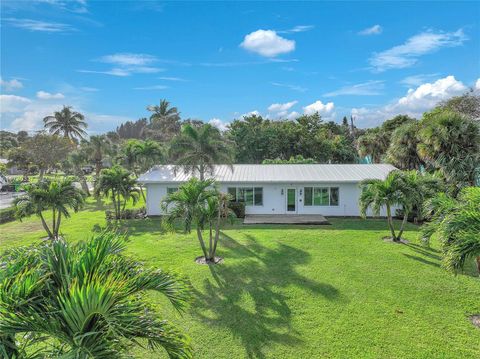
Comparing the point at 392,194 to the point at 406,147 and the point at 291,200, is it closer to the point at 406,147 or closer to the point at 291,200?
the point at 291,200

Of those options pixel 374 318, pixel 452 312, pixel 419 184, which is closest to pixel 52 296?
pixel 374 318

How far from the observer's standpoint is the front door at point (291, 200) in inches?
741

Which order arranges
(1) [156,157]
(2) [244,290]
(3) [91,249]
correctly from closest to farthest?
(3) [91,249]
(2) [244,290]
(1) [156,157]

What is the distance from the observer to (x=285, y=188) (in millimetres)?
18750

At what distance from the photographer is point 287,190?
18.8m

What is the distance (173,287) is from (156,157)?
2092cm

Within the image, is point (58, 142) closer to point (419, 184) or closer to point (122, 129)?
point (419, 184)

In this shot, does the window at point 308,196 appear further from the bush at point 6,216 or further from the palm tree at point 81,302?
the bush at point 6,216

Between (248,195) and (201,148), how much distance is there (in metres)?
4.32

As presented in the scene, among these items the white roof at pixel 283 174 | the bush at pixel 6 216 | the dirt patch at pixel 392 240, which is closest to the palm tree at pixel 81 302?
the dirt patch at pixel 392 240

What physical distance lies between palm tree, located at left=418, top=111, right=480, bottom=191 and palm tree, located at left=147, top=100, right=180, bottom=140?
3246cm

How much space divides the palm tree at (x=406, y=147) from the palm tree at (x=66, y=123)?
36.7 m

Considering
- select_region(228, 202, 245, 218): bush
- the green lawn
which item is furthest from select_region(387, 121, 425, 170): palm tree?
select_region(228, 202, 245, 218): bush

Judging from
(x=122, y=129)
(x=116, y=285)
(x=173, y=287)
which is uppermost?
(x=122, y=129)
